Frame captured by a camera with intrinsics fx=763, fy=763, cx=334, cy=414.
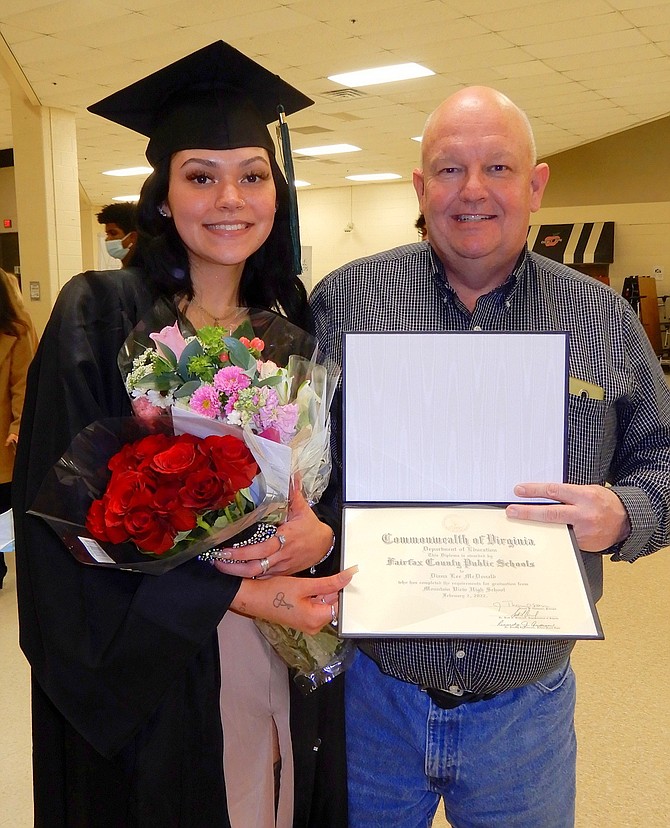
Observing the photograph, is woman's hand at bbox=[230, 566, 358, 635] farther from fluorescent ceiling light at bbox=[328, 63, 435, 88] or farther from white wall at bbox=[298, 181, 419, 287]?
white wall at bbox=[298, 181, 419, 287]

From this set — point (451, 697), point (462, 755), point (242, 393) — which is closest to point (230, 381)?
point (242, 393)

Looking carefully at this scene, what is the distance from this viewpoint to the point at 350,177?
50.3 feet

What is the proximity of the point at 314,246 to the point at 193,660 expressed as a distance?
16649mm

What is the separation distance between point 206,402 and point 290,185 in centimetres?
81

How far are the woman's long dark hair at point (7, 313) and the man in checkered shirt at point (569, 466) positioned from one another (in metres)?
3.13

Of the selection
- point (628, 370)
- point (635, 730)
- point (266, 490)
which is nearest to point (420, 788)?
point (266, 490)

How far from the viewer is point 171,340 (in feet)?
4.04

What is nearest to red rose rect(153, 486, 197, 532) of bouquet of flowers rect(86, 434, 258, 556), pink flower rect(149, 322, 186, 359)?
bouquet of flowers rect(86, 434, 258, 556)

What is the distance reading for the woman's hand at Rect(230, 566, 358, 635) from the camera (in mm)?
1304

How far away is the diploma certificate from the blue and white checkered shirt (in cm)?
27

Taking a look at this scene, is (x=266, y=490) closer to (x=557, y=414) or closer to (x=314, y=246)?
(x=557, y=414)

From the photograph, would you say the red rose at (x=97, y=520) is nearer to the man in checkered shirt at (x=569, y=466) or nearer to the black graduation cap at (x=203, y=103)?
the man in checkered shirt at (x=569, y=466)

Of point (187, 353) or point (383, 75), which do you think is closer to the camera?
point (187, 353)
